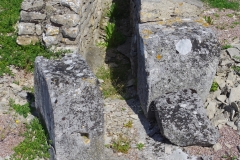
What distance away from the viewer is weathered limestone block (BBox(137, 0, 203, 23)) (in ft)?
22.8

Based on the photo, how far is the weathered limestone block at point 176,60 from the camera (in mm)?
6141

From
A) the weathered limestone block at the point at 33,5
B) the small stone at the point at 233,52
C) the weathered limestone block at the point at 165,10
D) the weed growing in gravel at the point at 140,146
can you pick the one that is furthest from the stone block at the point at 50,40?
the small stone at the point at 233,52

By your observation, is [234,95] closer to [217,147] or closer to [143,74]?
[217,147]

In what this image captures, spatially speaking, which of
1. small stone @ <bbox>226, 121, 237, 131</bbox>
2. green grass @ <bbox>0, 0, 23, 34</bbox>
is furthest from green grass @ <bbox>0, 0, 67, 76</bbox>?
small stone @ <bbox>226, 121, 237, 131</bbox>

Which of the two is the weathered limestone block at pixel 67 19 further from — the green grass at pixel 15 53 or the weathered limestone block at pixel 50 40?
the green grass at pixel 15 53

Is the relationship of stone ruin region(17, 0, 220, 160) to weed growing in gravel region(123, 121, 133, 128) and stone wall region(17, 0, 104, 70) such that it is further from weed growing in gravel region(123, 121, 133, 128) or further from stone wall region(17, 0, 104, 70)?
weed growing in gravel region(123, 121, 133, 128)

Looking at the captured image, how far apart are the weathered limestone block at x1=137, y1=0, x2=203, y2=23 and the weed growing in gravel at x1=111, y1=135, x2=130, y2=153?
2063 millimetres

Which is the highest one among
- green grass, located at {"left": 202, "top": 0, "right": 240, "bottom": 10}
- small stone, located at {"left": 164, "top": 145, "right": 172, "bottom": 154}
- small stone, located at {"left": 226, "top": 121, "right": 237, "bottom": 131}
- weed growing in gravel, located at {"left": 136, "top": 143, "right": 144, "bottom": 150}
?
green grass, located at {"left": 202, "top": 0, "right": 240, "bottom": 10}

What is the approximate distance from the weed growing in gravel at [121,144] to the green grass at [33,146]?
95 centimetres

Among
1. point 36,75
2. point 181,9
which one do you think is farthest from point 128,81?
point 36,75

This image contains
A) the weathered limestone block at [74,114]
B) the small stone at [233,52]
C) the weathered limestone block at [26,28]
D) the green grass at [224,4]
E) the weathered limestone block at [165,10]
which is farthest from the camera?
the green grass at [224,4]

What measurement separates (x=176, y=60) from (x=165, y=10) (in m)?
1.31

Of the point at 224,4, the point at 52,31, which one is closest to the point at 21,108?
the point at 52,31

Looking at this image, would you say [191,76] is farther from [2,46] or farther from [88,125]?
[2,46]
